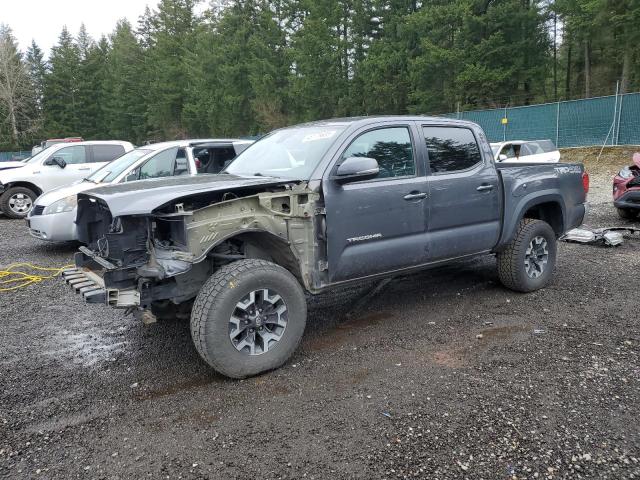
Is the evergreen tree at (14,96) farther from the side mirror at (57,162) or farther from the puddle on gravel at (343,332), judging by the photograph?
the puddle on gravel at (343,332)

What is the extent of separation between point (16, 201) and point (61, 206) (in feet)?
17.2

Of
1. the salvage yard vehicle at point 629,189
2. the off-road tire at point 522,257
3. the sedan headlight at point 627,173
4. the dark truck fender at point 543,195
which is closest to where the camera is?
the dark truck fender at point 543,195

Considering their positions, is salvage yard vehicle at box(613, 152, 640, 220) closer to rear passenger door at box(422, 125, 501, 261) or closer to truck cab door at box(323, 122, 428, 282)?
rear passenger door at box(422, 125, 501, 261)

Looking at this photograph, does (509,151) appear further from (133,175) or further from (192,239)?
(192,239)

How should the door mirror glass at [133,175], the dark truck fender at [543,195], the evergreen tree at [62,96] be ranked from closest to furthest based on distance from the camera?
the dark truck fender at [543,195]
the door mirror glass at [133,175]
the evergreen tree at [62,96]

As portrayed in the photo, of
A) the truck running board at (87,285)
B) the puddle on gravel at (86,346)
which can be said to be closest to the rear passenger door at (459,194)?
the truck running board at (87,285)

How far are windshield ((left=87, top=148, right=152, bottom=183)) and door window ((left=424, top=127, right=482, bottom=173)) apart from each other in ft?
17.2

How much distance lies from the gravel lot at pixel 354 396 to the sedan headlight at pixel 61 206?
2873 mm

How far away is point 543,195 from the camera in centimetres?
534

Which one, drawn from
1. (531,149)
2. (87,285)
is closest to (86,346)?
(87,285)

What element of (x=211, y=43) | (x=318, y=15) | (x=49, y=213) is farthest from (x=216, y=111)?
(x=49, y=213)

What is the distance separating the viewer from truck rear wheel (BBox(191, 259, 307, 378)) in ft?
11.0

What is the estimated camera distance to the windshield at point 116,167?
7.86 meters

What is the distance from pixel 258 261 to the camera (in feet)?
11.9
